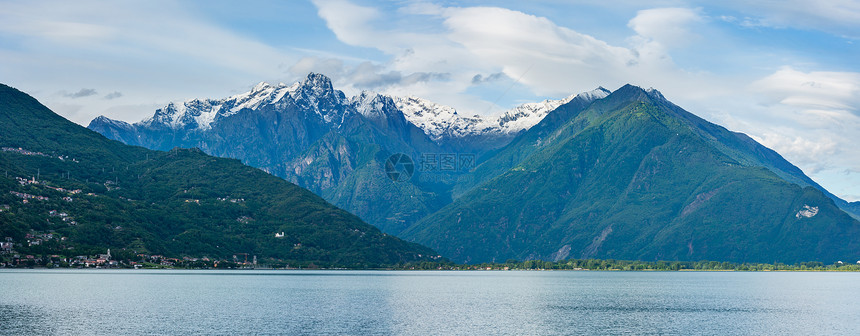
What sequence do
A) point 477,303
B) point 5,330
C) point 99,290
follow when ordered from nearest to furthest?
point 5,330 → point 477,303 → point 99,290

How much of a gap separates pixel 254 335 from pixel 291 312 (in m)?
32.5

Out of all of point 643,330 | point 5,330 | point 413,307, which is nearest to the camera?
point 5,330

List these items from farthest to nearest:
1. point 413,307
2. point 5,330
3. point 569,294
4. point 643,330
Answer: point 569,294 → point 413,307 → point 643,330 → point 5,330

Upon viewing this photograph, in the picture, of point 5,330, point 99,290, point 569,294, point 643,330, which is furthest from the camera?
point 569,294

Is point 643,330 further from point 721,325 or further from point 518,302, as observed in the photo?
point 518,302

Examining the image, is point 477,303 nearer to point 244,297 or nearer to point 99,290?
point 244,297

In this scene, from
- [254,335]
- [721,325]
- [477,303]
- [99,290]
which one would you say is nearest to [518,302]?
[477,303]

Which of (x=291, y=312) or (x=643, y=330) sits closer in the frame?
(x=643, y=330)

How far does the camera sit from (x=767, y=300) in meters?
179

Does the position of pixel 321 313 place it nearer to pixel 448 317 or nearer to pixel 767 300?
pixel 448 317

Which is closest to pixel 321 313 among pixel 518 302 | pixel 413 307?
pixel 413 307

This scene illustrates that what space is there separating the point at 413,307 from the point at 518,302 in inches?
1053

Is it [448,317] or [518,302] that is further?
[518,302]

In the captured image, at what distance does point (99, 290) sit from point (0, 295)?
2868cm
